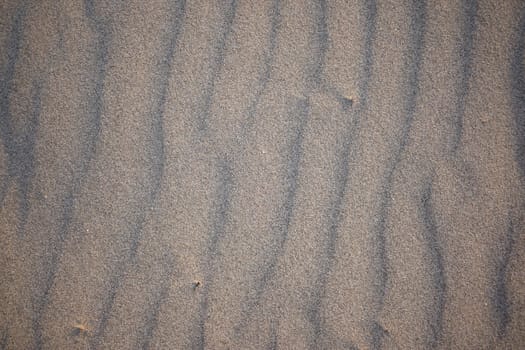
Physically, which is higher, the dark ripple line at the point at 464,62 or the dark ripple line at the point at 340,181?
the dark ripple line at the point at 464,62

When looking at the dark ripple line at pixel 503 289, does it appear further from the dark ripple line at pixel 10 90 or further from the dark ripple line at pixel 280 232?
the dark ripple line at pixel 10 90

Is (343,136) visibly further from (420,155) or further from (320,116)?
(420,155)

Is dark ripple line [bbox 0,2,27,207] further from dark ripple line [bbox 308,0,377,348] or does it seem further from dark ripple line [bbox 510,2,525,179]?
dark ripple line [bbox 510,2,525,179]

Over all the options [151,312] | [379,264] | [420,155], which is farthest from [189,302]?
[420,155]

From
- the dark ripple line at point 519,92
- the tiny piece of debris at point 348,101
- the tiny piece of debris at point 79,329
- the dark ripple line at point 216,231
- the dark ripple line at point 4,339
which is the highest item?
the dark ripple line at point 519,92

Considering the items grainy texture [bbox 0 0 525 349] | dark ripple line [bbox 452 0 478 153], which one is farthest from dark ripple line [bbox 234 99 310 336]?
dark ripple line [bbox 452 0 478 153]

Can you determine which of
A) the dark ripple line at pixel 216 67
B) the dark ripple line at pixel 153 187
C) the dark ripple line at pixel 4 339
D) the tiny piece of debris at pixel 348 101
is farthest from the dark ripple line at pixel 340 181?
the dark ripple line at pixel 4 339

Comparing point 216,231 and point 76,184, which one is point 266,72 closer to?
point 216,231
